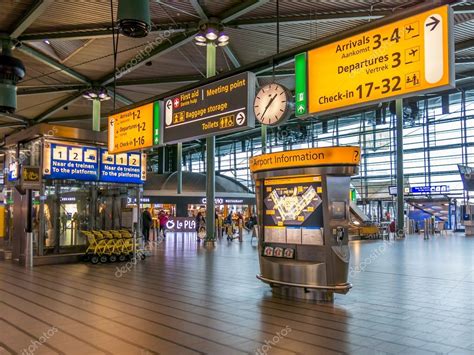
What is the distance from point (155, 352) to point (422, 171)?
3241 centimetres

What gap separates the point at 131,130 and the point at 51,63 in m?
11.4

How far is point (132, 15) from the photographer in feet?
19.8

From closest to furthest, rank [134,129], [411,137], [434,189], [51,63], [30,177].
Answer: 1. [134,129]
2. [30,177]
3. [51,63]
4. [434,189]
5. [411,137]

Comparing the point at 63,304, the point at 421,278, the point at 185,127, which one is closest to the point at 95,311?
the point at 63,304

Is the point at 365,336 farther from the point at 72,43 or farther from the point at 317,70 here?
the point at 72,43

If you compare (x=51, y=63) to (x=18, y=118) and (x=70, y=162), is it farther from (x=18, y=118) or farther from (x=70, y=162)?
(x=18, y=118)

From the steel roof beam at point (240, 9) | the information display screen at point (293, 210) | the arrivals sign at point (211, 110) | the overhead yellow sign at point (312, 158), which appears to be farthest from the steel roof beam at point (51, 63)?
the information display screen at point (293, 210)

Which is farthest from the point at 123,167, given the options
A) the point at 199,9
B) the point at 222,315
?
the point at 222,315

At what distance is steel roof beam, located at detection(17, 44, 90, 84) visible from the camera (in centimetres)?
1677

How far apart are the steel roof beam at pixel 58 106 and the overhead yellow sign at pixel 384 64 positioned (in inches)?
774

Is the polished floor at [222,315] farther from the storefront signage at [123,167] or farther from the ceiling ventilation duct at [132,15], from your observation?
the storefront signage at [123,167]

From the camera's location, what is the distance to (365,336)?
500 centimetres

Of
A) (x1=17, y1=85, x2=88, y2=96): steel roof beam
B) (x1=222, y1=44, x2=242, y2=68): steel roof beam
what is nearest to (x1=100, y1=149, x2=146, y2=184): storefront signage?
(x1=222, y1=44, x2=242, y2=68): steel roof beam

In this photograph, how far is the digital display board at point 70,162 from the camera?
12.6 meters
